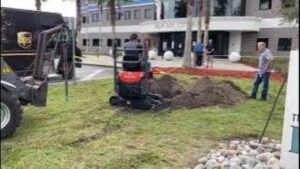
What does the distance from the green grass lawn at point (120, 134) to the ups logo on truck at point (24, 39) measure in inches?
244

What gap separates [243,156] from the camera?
247 inches

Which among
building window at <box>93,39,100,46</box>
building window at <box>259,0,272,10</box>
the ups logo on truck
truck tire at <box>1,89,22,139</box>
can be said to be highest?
building window at <box>259,0,272,10</box>

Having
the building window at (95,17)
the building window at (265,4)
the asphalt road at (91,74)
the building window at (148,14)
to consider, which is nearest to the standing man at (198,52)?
the asphalt road at (91,74)

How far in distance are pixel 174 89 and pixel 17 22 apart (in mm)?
7442

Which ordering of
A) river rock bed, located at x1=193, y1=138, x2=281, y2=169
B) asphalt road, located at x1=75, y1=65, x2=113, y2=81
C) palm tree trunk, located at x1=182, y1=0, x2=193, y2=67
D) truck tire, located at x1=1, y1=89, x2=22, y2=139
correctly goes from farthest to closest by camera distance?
palm tree trunk, located at x1=182, y1=0, x2=193, y2=67 < asphalt road, located at x1=75, y1=65, x2=113, y2=81 < truck tire, located at x1=1, y1=89, x2=22, y2=139 < river rock bed, located at x1=193, y1=138, x2=281, y2=169

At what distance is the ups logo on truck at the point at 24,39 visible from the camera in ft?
54.8

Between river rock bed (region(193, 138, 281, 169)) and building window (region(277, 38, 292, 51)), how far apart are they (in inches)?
1264

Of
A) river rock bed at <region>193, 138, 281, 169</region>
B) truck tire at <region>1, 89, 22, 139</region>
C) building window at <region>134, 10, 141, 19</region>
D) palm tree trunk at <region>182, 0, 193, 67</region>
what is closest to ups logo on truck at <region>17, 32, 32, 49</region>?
palm tree trunk at <region>182, 0, 193, 67</region>

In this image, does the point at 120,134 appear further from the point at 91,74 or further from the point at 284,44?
the point at 284,44

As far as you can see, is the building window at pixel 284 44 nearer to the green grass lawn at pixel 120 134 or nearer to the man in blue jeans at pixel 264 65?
the man in blue jeans at pixel 264 65

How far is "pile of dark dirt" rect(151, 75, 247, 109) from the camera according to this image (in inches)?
430

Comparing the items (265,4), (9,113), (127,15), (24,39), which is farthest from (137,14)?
(9,113)

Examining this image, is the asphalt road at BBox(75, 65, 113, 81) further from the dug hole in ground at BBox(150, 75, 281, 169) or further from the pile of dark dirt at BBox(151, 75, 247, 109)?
the dug hole in ground at BBox(150, 75, 281, 169)

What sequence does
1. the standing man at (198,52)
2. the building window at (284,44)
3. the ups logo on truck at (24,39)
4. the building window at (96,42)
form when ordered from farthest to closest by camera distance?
the building window at (96,42) → the building window at (284,44) → the standing man at (198,52) → the ups logo on truck at (24,39)
